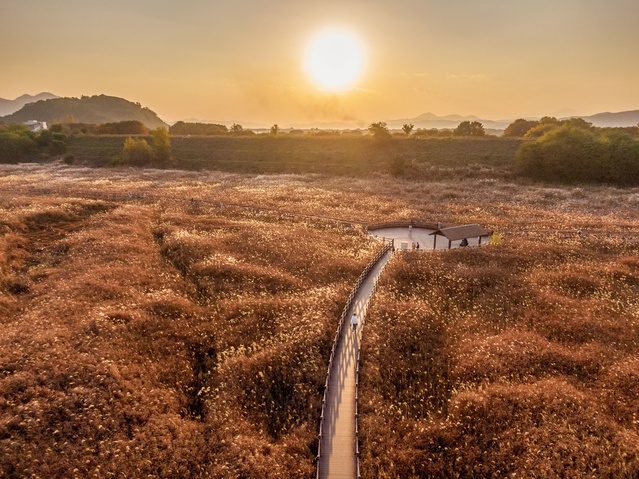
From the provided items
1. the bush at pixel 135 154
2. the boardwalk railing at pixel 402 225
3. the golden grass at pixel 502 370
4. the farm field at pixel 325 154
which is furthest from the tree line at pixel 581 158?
the bush at pixel 135 154

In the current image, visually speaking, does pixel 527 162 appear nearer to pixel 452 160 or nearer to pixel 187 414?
pixel 452 160

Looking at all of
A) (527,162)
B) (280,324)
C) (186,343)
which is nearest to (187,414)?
(186,343)

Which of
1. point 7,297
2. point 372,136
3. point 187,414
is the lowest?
point 187,414

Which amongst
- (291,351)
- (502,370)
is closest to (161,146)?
(291,351)

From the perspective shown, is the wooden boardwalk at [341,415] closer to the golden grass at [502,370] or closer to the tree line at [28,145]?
the golden grass at [502,370]

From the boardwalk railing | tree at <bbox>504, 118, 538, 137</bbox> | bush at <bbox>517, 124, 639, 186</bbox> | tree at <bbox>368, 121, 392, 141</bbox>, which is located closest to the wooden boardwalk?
the boardwalk railing

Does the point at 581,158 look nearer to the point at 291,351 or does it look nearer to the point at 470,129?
the point at 470,129
